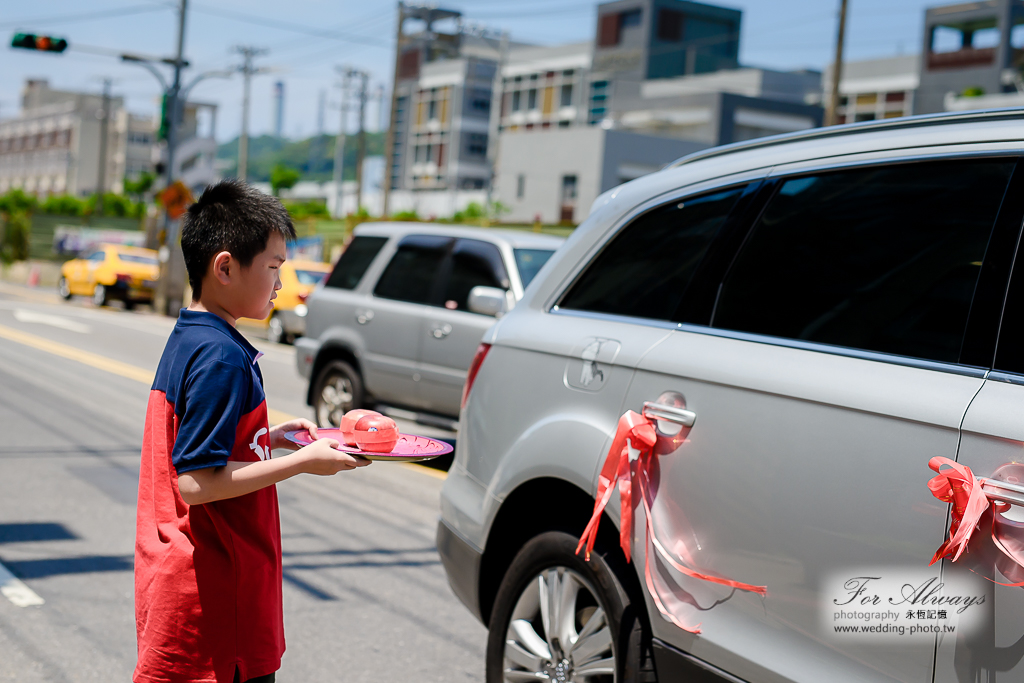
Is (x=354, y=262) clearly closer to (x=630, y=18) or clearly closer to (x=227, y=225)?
(x=227, y=225)

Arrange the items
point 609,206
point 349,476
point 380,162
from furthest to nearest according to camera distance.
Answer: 1. point 380,162
2. point 349,476
3. point 609,206

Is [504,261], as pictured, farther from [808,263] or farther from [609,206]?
[808,263]

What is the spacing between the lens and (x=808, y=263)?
2.90 meters

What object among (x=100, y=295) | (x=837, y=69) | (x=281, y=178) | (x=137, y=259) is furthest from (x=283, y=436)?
(x=281, y=178)

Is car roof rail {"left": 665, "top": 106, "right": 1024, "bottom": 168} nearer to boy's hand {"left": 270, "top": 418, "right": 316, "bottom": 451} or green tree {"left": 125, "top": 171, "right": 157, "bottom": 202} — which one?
boy's hand {"left": 270, "top": 418, "right": 316, "bottom": 451}

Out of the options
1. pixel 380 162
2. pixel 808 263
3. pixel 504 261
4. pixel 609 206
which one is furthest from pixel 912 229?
pixel 380 162

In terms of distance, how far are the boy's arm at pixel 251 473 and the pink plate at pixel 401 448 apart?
0.13 feet

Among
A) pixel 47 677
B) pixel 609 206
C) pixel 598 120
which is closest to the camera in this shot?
pixel 609 206

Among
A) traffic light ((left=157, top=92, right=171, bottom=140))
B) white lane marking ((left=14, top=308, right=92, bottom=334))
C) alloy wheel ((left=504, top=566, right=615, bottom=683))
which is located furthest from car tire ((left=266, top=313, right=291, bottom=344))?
alloy wheel ((left=504, top=566, right=615, bottom=683))

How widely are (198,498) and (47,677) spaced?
236cm

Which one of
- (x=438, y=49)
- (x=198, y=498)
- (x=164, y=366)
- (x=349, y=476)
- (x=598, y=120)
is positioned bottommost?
(x=349, y=476)

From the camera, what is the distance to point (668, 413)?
8.96 feet

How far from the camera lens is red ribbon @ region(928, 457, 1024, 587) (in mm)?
1924

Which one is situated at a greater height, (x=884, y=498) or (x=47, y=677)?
(x=884, y=498)
